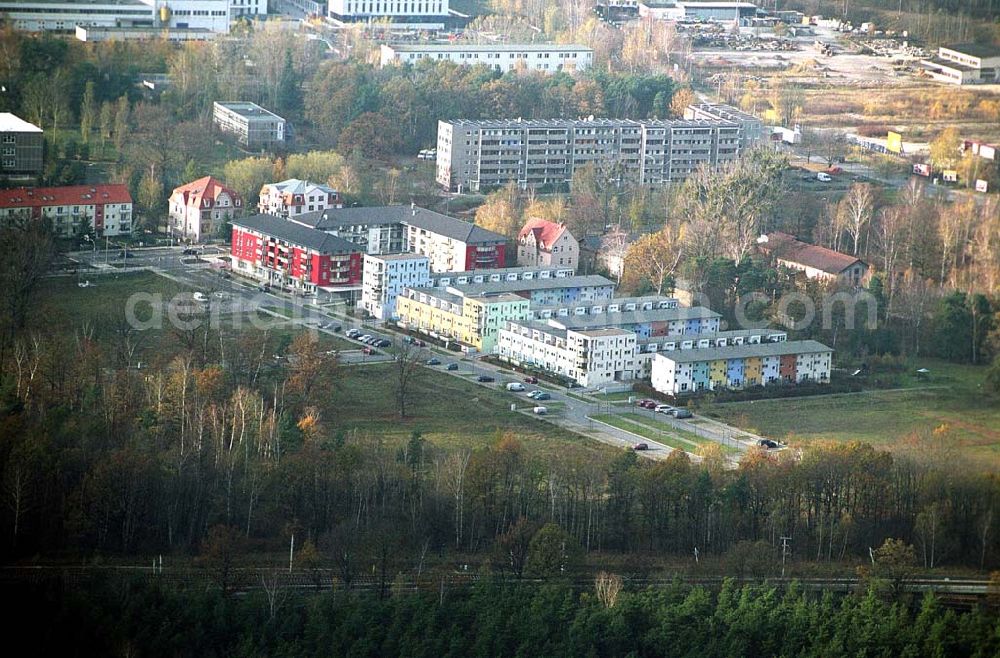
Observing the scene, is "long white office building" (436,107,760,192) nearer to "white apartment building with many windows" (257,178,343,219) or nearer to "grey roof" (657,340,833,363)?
"white apartment building with many windows" (257,178,343,219)

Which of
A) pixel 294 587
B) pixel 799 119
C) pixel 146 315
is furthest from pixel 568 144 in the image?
pixel 294 587

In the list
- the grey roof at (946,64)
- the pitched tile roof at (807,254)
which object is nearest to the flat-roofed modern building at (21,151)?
the pitched tile roof at (807,254)

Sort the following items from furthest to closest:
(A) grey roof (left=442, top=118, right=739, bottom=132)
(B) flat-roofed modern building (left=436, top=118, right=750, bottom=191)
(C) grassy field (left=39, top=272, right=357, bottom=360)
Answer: (A) grey roof (left=442, top=118, right=739, bottom=132)
(B) flat-roofed modern building (left=436, top=118, right=750, bottom=191)
(C) grassy field (left=39, top=272, right=357, bottom=360)

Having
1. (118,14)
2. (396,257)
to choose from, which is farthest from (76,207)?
(118,14)

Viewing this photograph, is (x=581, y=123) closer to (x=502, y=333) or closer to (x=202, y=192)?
(x=202, y=192)

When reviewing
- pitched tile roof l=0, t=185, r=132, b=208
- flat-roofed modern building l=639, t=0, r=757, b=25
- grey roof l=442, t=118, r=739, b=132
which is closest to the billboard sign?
grey roof l=442, t=118, r=739, b=132

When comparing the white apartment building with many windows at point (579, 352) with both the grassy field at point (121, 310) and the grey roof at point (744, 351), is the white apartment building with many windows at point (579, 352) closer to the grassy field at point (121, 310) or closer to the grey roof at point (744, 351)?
the grey roof at point (744, 351)
